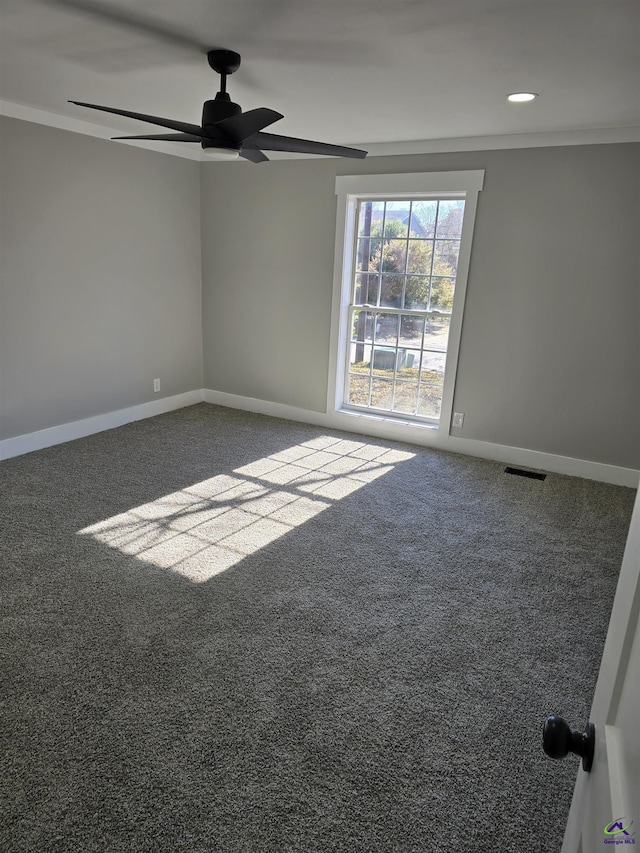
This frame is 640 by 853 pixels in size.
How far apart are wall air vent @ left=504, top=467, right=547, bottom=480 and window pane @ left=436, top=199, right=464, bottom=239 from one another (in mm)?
1907

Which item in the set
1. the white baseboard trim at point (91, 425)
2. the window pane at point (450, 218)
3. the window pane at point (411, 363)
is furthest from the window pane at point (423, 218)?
the white baseboard trim at point (91, 425)

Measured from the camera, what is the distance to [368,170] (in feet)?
14.9

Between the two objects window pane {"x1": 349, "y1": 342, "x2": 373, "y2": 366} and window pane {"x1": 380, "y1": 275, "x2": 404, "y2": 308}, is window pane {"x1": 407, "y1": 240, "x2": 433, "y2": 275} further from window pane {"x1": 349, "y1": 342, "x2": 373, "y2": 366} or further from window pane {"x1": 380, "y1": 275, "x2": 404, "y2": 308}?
window pane {"x1": 349, "y1": 342, "x2": 373, "y2": 366}

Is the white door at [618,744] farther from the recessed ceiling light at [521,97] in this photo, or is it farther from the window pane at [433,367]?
the window pane at [433,367]

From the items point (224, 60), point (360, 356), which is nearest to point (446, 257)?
point (360, 356)

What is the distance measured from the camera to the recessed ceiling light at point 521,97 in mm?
2894

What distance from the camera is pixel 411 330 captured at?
15.7 ft

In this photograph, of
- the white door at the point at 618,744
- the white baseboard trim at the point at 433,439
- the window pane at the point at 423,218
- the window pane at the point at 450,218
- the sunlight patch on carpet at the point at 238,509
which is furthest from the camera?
the window pane at the point at 423,218

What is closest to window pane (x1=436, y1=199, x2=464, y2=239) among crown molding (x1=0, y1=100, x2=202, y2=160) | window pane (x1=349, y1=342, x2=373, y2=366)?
window pane (x1=349, y1=342, x2=373, y2=366)

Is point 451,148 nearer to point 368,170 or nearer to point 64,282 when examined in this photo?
point 368,170

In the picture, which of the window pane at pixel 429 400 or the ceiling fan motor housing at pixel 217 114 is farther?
the window pane at pixel 429 400

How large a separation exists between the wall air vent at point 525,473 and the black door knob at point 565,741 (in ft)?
11.7

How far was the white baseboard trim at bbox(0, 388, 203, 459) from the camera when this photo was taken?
4223 mm

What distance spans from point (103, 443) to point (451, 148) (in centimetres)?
359
